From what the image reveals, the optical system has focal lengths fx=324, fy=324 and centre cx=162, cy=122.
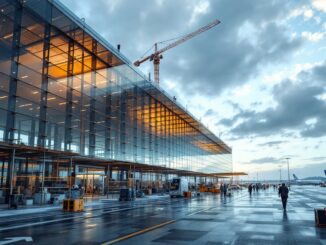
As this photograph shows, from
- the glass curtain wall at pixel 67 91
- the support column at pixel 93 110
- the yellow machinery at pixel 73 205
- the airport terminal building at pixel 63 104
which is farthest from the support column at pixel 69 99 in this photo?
the yellow machinery at pixel 73 205

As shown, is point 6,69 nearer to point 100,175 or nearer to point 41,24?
point 41,24

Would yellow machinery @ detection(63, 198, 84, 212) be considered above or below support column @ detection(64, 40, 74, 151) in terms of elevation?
below

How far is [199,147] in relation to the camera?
266ft

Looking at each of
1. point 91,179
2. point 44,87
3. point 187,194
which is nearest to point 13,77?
point 44,87

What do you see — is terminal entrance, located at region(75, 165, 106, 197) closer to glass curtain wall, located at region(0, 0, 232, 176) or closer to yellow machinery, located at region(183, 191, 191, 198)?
glass curtain wall, located at region(0, 0, 232, 176)

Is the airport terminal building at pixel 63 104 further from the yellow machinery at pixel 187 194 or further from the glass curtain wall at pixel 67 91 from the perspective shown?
the yellow machinery at pixel 187 194

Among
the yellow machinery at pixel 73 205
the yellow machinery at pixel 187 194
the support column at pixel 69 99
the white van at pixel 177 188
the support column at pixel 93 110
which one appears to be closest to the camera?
the yellow machinery at pixel 73 205

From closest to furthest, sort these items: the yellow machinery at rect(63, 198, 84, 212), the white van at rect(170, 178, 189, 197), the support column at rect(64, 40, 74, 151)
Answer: the yellow machinery at rect(63, 198, 84, 212) < the support column at rect(64, 40, 74, 151) < the white van at rect(170, 178, 189, 197)

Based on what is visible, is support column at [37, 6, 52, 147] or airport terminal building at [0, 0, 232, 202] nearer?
airport terminal building at [0, 0, 232, 202]

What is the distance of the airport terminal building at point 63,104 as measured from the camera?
26.6 metres

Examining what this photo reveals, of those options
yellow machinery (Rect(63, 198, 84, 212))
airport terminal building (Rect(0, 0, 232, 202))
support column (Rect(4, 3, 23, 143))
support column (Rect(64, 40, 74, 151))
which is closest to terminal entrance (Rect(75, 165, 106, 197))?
airport terminal building (Rect(0, 0, 232, 202))

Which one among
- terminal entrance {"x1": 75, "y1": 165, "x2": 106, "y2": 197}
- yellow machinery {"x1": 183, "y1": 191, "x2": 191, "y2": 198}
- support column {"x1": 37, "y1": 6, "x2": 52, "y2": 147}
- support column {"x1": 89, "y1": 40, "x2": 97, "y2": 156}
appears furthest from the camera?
yellow machinery {"x1": 183, "y1": 191, "x2": 191, "y2": 198}

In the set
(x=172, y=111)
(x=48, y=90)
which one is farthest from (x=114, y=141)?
(x=172, y=111)

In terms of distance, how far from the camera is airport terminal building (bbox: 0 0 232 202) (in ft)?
87.1
